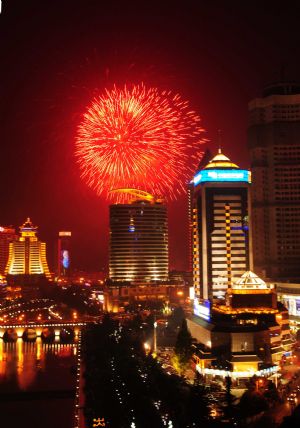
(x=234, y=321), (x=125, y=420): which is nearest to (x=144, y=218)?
(x=234, y=321)

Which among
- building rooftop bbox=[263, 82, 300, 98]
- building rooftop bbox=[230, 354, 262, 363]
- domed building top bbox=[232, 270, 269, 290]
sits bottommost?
building rooftop bbox=[230, 354, 262, 363]

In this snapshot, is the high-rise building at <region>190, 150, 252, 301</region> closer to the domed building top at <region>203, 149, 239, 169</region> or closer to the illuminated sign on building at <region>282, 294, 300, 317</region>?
the domed building top at <region>203, 149, 239, 169</region>

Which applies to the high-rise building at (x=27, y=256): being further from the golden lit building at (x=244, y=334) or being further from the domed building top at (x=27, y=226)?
the golden lit building at (x=244, y=334)

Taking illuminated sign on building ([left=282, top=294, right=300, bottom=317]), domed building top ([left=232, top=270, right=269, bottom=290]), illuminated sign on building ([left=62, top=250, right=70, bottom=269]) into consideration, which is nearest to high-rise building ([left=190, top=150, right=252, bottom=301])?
illuminated sign on building ([left=282, top=294, right=300, bottom=317])

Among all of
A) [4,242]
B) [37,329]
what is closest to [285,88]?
[37,329]

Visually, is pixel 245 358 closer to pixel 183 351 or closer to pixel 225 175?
pixel 183 351

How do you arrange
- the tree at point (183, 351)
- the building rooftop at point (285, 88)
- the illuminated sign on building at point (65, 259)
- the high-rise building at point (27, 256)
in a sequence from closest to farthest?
the tree at point (183, 351)
the building rooftop at point (285, 88)
the high-rise building at point (27, 256)
the illuminated sign on building at point (65, 259)

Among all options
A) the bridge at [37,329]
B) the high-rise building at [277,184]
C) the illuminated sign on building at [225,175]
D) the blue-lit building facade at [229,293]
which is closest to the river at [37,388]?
the bridge at [37,329]
